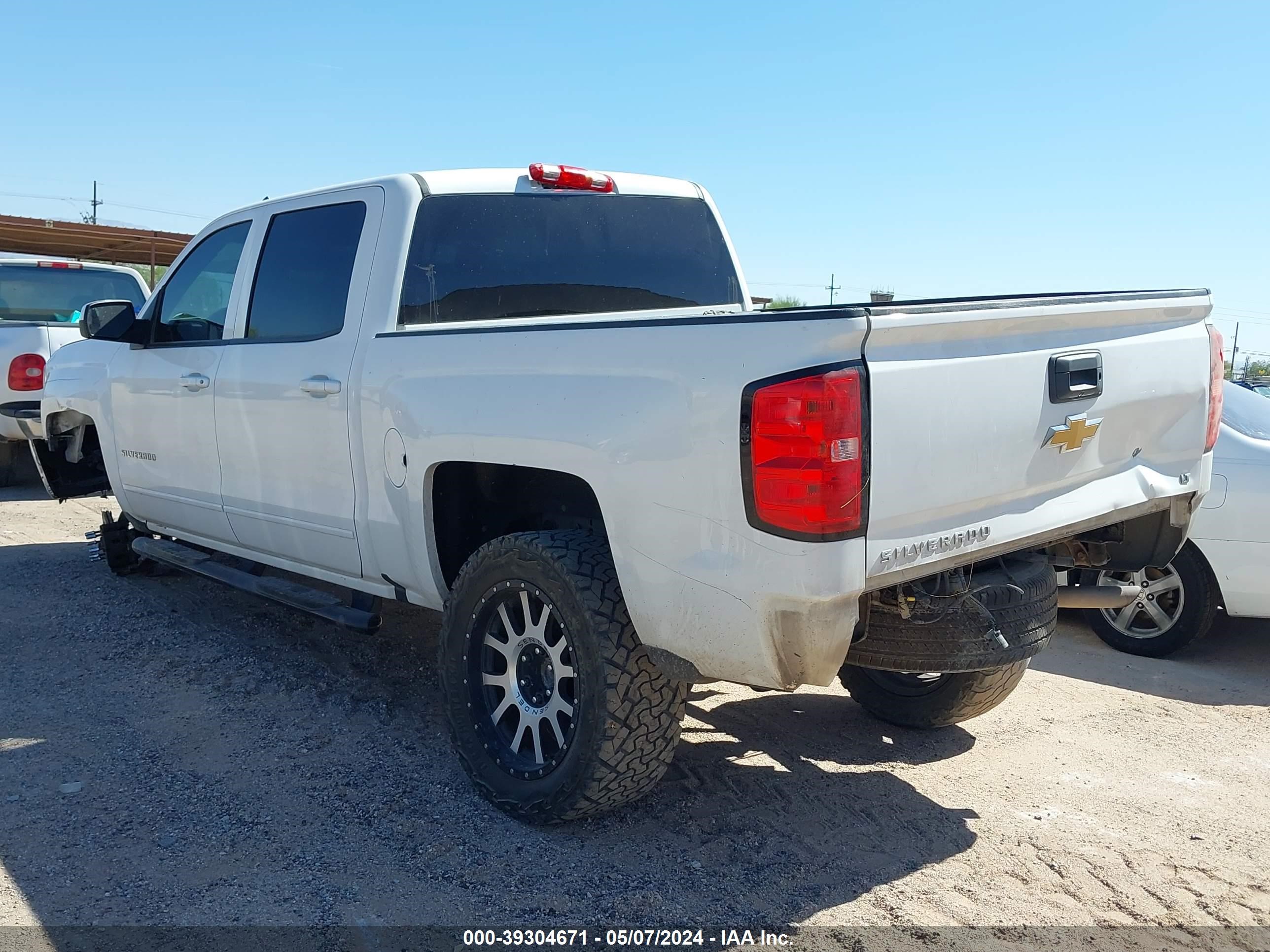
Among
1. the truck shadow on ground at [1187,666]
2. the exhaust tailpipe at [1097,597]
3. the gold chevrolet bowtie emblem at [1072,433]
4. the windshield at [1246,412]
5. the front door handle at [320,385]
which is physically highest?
the front door handle at [320,385]

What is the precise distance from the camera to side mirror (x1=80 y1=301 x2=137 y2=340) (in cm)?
531

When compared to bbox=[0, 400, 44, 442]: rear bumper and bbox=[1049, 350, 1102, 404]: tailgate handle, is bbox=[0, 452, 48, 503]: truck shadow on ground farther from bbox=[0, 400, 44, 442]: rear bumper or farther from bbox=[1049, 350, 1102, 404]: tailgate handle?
bbox=[1049, 350, 1102, 404]: tailgate handle

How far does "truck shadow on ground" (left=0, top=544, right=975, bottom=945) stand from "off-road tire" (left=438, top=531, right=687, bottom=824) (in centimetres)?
18

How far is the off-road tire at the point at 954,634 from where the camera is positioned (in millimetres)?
3074

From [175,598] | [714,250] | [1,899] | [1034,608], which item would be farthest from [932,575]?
[175,598]

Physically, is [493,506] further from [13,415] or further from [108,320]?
[13,415]

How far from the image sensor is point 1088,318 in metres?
3.11

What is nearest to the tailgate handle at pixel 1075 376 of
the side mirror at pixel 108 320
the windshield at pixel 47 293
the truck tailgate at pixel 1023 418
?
the truck tailgate at pixel 1023 418

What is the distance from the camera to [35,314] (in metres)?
9.79

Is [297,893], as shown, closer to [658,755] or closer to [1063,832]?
[658,755]

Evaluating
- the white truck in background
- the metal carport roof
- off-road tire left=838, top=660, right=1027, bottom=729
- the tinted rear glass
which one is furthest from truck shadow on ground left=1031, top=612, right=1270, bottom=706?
the metal carport roof

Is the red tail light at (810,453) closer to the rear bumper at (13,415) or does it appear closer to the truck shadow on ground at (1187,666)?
the truck shadow on ground at (1187,666)

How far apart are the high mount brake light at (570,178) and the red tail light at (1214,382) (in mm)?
2452

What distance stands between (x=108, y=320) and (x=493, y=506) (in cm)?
279
